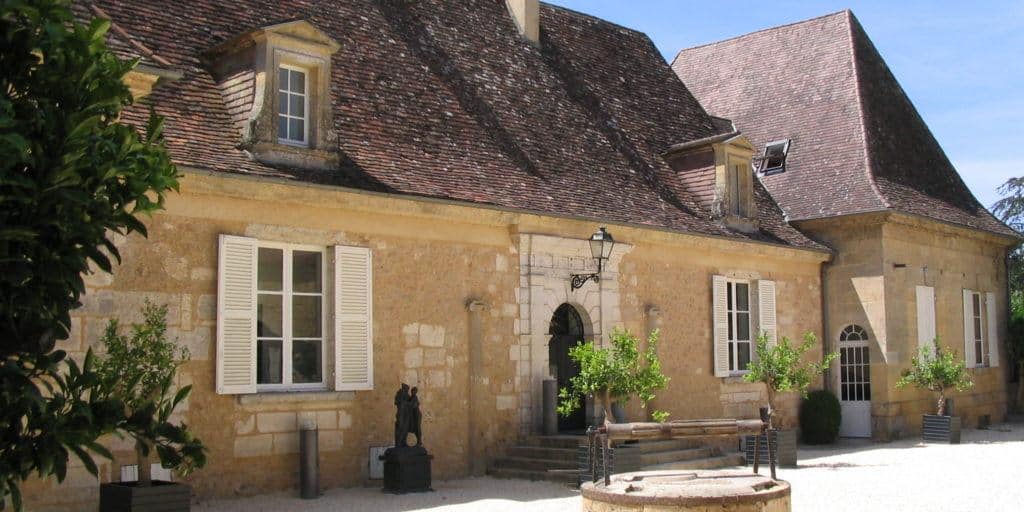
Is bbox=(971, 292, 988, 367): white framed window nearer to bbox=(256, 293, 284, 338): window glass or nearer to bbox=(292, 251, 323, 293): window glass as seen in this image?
bbox=(292, 251, 323, 293): window glass

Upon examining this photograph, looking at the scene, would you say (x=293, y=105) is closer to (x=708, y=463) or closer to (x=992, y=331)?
(x=708, y=463)

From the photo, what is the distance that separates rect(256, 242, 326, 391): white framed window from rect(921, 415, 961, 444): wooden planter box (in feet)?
33.5

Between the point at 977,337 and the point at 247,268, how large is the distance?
14924 millimetres

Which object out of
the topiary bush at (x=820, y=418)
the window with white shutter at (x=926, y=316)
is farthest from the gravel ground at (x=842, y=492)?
the window with white shutter at (x=926, y=316)

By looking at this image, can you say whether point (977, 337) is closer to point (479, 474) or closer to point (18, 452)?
point (479, 474)

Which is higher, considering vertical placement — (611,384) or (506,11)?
(506,11)

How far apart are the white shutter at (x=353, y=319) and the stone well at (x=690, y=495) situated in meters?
4.04

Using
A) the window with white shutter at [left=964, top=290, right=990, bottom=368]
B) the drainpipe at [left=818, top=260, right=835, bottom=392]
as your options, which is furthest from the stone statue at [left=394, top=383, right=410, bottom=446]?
the window with white shutter at [left=964, top=290, right=990, bottom=368]

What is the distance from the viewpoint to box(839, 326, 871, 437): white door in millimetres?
17859

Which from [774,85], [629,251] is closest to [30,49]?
[629,251]

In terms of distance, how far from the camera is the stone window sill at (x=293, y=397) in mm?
10508

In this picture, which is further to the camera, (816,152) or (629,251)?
(816,152)

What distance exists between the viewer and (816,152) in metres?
19.2

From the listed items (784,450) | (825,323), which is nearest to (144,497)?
→ (784,450)
